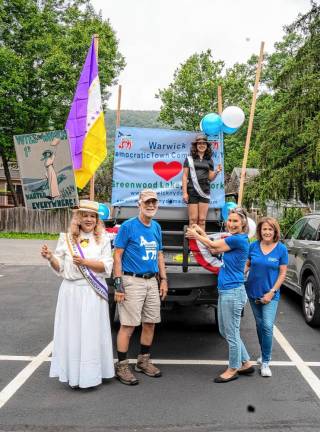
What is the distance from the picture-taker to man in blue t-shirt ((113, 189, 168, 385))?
4.32 meters

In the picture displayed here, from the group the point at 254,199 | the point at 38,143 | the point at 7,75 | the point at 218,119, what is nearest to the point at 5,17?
the point at 7,75

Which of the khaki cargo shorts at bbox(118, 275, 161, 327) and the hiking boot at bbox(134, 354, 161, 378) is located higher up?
the khaki cargo shorts at bbox(118, 275, 161, 327)

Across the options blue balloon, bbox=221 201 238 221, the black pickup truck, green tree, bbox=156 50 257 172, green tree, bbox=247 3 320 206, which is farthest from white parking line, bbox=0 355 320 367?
green tree, bbox=156 50 257 172

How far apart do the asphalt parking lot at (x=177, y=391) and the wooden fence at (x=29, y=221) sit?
18.4 m

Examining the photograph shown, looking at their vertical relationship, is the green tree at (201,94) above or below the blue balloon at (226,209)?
above

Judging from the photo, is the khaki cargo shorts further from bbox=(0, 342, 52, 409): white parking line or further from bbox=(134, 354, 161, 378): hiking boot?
bbox=(0, 342, 52, 409): white parking line

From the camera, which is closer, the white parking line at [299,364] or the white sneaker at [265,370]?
the white parking line at [299,364]

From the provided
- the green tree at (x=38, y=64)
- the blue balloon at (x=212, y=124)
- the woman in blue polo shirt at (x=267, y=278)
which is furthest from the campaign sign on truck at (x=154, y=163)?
the green tree at (x=38, y=64)

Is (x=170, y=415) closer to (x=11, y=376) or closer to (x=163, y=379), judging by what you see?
(x=163, y=379)

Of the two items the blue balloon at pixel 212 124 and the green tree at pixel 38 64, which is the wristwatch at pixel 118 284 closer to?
the blue balloon at pixel 212 124

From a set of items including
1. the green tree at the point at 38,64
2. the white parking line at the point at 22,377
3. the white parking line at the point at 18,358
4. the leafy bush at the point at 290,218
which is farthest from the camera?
the green tree at the point at 38,64

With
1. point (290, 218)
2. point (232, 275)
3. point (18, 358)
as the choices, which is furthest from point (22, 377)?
point (290, 218)

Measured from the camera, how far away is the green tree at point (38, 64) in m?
23.5

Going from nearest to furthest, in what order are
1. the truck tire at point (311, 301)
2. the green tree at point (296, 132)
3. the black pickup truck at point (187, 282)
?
the black pickup truck at point (187, 282) < the truck tire at point (311, 301) < the green tree at point (296, 132)
